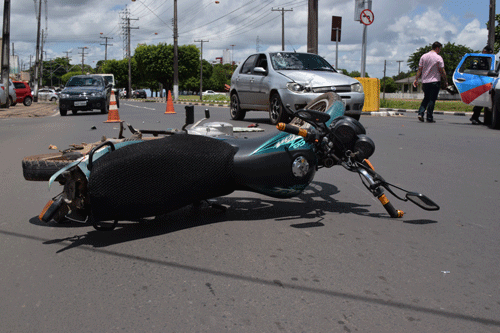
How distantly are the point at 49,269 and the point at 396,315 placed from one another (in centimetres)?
186

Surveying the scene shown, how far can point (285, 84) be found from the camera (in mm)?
10977

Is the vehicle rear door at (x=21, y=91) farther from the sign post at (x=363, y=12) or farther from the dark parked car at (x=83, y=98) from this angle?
the sign post at (x=363, y=12)

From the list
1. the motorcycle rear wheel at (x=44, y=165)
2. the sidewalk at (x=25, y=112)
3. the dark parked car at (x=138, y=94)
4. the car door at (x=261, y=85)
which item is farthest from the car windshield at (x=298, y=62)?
the dark parked car at (x=138, y=94)

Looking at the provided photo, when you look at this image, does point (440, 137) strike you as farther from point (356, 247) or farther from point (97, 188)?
point (97, 188)

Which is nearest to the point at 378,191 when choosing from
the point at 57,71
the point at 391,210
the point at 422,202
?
the point at 391,210

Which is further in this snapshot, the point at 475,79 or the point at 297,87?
the point at 475,79

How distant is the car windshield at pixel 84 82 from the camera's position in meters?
20.6

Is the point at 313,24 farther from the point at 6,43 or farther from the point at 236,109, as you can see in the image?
the point at 6,43

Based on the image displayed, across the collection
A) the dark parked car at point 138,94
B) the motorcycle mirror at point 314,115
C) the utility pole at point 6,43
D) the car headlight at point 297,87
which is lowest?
the motorcycle mirror at point 314,115

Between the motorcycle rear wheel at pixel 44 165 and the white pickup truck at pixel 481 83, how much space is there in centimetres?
1004

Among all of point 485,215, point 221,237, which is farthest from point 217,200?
point 485,215

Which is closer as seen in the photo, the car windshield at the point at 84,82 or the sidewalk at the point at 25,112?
the sidewalk at the point at 25,112

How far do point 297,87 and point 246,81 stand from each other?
2416 mm

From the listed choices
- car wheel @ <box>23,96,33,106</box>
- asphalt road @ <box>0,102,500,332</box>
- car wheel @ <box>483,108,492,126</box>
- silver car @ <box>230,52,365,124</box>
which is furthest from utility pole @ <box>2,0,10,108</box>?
asphalt road @ <box>0,102,500,332</box>
